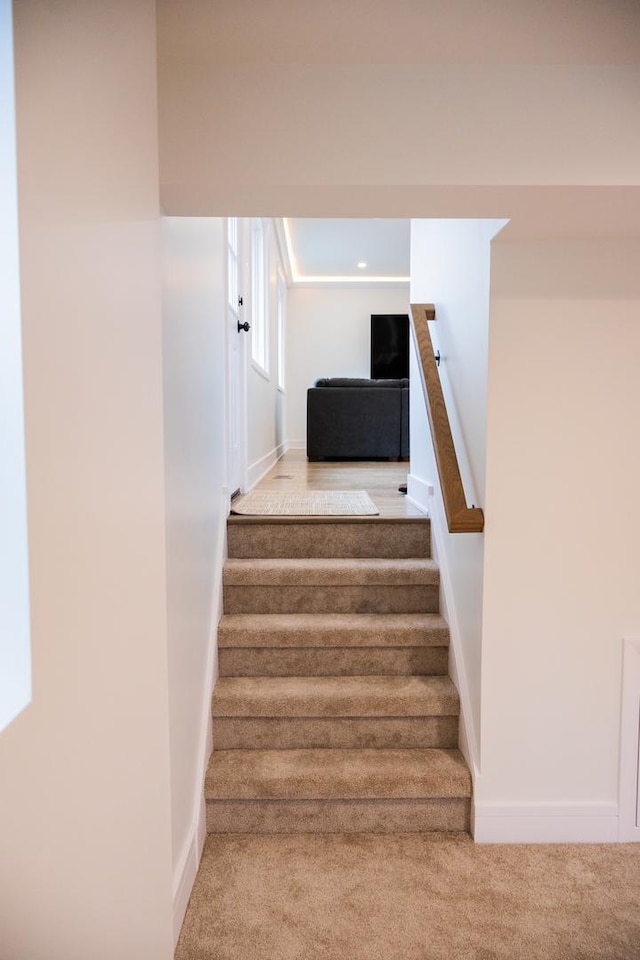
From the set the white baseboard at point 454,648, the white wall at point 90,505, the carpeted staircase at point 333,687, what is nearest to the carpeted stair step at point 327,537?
the carpeted staircase at point 333,687

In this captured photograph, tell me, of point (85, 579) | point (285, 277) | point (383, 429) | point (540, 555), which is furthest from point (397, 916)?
point (285, 277)

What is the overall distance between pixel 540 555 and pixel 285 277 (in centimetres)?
667

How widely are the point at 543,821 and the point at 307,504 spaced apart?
1.69m

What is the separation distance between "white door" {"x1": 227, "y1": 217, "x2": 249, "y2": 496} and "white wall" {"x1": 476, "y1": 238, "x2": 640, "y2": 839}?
154cm

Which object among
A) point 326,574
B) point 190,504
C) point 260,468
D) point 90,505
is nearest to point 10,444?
point 90,505

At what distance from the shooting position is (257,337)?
4625 mm

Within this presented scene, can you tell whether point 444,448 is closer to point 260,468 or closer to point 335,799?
point 335,799

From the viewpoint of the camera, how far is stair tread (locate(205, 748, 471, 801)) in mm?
1976

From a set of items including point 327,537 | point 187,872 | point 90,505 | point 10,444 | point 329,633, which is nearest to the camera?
point 10,444

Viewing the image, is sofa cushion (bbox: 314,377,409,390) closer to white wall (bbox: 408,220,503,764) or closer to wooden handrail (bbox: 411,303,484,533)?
white wall (bbox: 408,220,503,764)

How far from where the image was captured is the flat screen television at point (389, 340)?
852 cm

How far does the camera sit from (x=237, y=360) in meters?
3.27

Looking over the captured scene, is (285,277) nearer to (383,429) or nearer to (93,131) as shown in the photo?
(383,429)

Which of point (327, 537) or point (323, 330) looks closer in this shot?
point (327, 537)
